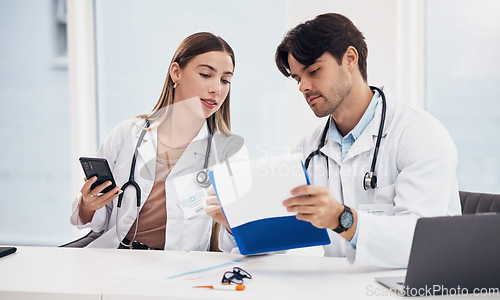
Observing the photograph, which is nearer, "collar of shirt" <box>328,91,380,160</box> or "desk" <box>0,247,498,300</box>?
"desk" <box>0,247,498,300</box>

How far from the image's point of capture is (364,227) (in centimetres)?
116

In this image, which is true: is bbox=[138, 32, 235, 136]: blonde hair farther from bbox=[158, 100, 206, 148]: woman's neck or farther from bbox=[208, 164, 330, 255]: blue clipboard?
bbox=[208, 164, 330, 255]: blue clipboard

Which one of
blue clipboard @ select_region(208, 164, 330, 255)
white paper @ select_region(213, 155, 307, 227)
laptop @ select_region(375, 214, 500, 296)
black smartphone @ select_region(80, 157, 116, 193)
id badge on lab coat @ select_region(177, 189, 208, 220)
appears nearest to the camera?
A: laptop @ select_region(375, 214, 500, 296)

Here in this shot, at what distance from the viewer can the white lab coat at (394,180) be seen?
1.16 meters

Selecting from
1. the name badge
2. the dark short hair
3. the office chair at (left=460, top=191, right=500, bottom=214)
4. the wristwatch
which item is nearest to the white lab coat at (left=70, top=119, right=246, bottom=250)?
the dark short hair

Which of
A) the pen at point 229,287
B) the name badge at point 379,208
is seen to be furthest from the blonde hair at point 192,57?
the pen at point 229,287

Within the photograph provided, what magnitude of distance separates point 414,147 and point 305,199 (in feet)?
1.65

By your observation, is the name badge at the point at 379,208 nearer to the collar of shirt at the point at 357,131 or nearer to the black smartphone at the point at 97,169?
the collar of shirt at the point at 357,131

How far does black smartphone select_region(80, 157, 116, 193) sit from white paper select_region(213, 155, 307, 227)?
496 mm

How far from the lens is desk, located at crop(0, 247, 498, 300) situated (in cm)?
97

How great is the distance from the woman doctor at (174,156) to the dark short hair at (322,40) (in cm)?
40

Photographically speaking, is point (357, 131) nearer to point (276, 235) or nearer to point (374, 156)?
point (374, 156)

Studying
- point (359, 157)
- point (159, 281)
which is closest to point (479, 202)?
point (359, 157)

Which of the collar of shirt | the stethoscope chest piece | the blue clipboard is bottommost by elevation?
the blue clipboard
